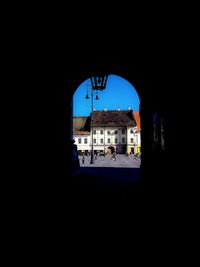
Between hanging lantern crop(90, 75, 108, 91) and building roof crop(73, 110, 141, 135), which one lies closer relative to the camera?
hanging lantern crop(90, 75, 108, 91)

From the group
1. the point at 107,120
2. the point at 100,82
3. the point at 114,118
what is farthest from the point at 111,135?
the point at 100,82

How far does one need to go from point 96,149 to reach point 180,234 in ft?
188

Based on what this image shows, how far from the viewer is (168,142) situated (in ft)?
22.7

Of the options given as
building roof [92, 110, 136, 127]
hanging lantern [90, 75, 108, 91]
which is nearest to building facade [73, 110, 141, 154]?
building roof [92, 110, 136, 127]

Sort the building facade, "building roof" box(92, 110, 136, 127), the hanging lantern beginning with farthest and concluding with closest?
"building roof" box(92, 110, 136, 127) < the building facade < the hanging lantern

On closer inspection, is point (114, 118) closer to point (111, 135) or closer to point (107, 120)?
point (107, 120)

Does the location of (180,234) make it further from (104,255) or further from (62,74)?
(62,74)

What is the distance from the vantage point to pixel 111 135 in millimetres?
61344

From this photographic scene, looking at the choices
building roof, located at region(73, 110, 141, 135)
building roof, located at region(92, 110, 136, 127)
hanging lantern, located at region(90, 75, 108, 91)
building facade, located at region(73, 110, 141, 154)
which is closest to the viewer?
hanging lantern, located at region(90, 75, 108, 91)

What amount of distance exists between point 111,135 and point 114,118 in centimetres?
429

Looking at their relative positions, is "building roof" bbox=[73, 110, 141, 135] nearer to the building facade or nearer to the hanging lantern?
the building facade

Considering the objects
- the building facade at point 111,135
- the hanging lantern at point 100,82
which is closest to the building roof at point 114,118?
the building facade at point 111,135

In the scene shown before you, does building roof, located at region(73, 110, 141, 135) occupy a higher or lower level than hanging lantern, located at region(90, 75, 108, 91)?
higher

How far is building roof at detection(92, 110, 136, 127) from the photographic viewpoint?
61125mm
